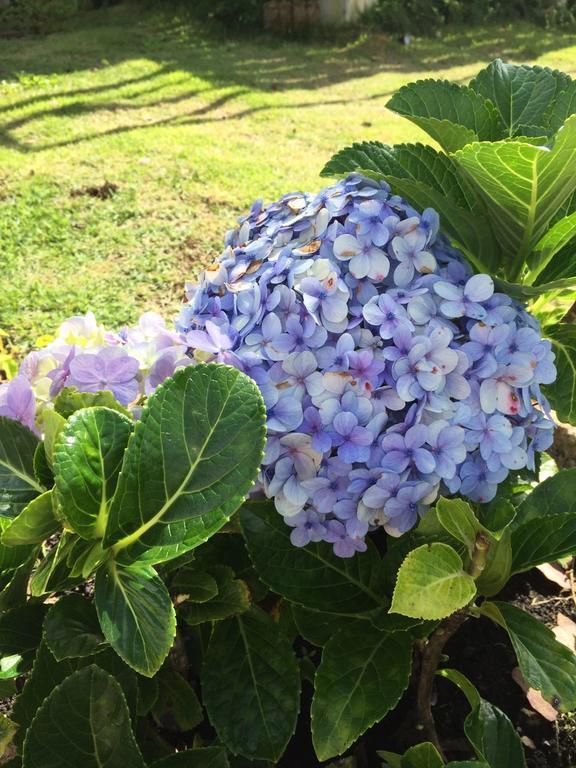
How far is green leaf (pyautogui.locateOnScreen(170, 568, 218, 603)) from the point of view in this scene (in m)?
1.24

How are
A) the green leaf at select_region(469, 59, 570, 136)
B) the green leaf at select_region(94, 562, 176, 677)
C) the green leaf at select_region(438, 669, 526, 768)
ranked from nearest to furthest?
the green leaf at select_region(94, 562, 176, 677) → the green leaf at select_region(438, 669, 526, 768) → the green leaf at select_region(469, 59, 570, 136)

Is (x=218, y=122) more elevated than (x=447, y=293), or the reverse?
(x=447, y=293)

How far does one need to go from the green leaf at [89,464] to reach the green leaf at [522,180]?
0.68 metres

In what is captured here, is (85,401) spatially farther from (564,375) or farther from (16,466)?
(564,375)

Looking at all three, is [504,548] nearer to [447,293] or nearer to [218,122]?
[447,293]

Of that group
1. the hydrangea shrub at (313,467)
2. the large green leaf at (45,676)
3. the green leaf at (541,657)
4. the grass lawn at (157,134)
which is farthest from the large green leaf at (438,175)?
the grass lawn at (157,134)

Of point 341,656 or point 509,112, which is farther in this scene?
point 509,112

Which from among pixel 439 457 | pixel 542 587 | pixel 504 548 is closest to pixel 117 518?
pixel 439 457

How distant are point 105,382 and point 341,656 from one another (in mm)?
605

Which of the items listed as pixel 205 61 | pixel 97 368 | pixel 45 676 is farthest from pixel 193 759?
pixel 205 61

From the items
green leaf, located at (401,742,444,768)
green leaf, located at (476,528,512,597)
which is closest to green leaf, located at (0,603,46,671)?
green leaf, located at (401,742,444,768)

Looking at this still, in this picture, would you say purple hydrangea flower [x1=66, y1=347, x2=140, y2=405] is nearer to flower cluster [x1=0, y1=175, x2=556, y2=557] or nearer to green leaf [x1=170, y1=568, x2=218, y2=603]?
flower cluster [x1=0, y1=175, x2=556, y2=557]

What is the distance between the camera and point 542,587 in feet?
6.56

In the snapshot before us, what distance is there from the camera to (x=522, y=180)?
4.04 feet
